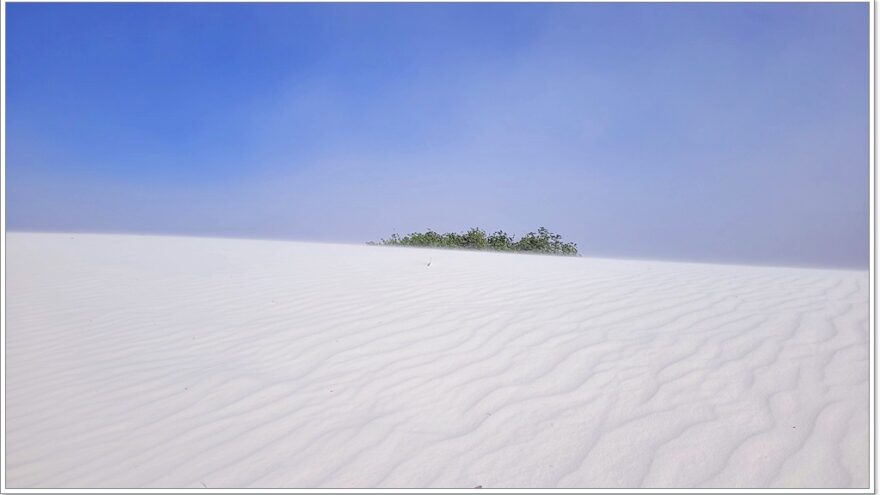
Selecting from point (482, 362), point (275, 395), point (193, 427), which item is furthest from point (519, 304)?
point (193, 427)

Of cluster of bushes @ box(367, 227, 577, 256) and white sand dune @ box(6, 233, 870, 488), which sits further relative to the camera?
cluster of bushes @ box(367, 227, 577, 256)

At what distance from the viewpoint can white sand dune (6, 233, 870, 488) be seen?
262 cm

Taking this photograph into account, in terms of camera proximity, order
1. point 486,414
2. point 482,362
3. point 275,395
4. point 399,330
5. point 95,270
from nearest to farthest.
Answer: point 486,414, point 275,395, point 482,362, point 399,330, point 95,270

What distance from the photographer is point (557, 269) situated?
26.9 feet

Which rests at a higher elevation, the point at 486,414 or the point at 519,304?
the point at 519,304

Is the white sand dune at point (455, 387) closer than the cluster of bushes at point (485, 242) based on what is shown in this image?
Yes

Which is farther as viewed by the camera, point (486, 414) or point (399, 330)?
point (399, 330)

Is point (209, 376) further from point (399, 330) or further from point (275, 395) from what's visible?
point (399, 330)

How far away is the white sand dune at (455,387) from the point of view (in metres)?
2.62

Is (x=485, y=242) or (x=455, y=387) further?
(x=485, y=242)

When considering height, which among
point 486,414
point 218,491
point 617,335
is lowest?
point 218,491

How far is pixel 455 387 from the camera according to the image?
3461mm

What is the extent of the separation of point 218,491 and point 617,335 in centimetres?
318

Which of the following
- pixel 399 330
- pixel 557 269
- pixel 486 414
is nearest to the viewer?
pixel 486 414
